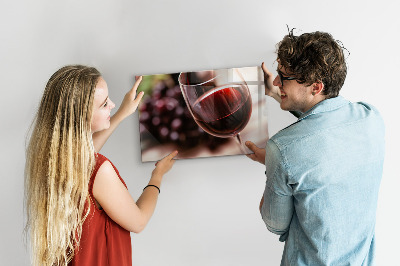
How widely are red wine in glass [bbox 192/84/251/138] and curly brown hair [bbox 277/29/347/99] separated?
469mm

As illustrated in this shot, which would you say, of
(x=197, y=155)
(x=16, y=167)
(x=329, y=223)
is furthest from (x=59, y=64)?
(x=329, y=223)

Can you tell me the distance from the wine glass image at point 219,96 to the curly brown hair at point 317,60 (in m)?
0.47

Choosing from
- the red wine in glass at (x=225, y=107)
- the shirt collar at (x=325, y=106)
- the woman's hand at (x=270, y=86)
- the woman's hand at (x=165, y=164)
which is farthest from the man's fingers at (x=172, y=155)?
the shirt collar at (x=325, y=106)

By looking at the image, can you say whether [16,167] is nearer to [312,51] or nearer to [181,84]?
[181,84]

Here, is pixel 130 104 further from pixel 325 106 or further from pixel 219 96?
pixel 325 106

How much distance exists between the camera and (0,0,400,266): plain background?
160cm

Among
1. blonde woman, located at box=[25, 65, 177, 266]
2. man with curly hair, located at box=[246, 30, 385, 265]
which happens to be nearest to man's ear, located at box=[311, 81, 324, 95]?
man with curly hair, located at box=[246, 30, 385, 265]

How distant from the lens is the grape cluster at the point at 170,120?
1638 mm

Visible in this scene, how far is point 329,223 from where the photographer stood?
1118mm

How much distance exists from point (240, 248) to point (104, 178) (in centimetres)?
76

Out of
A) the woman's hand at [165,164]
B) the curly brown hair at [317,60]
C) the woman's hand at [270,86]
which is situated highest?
the curly brown hair at [317,60]

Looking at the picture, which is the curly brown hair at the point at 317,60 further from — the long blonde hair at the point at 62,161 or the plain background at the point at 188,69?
the long blonde hair at the point at 62,161

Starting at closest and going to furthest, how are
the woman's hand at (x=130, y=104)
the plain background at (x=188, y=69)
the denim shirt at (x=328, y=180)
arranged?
the denim shirt at (x=328, y=180) < the woman's hand at (x=130, y=104) < the plain background at (x=188, y=69)

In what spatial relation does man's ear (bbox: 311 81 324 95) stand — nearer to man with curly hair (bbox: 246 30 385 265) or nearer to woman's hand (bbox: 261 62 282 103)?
man with curly hair (bbox: 246 30 385 265)
